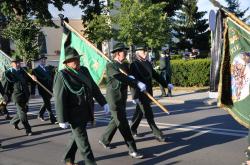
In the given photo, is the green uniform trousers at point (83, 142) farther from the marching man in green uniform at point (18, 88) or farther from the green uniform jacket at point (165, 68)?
the green uniform jacket at point (165, 68)

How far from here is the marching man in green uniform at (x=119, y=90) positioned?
7492 millimetres

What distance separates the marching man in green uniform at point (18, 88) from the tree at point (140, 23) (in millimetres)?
15295

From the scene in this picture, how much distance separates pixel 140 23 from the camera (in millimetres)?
25922

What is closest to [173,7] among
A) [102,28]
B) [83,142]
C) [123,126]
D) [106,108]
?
[102,28]

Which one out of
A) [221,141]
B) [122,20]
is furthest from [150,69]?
[122,20]

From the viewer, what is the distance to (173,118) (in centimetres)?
1143

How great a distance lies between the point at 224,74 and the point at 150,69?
2.20m

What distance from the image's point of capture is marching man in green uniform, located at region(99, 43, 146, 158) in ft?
24.6

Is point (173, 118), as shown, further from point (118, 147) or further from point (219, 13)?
point (219, 13)

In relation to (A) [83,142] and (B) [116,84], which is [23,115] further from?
(A) [83,142]

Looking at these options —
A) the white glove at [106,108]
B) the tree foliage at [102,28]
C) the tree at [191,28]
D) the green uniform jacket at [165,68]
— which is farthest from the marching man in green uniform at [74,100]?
the tree at [191,28]

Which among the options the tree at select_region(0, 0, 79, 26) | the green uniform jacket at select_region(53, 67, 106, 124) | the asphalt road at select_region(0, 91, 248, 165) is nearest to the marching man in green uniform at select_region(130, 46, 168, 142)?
the asphalt road at select_region(0, 91, 248, 165)

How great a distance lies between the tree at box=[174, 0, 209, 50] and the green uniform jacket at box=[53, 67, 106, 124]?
35131 millimetres

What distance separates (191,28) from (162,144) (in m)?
33.6
